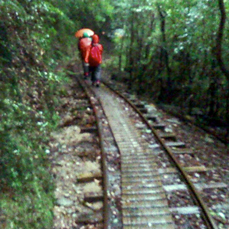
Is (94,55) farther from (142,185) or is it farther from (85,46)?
(142,185)

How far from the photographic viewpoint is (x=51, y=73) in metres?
5.86

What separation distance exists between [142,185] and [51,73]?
3038 mm

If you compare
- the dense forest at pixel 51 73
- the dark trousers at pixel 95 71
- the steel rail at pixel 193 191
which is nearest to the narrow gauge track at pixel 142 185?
the steel rail at pixel 193 191

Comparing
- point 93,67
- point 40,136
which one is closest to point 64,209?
point 40,136

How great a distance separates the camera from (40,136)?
5578 mm

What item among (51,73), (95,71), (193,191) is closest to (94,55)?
(95,71)

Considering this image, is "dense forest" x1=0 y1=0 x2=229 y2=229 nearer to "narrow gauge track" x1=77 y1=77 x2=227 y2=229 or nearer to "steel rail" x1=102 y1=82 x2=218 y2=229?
"narrow gauge track" x1=77 y1=77 x2=227 y2=229

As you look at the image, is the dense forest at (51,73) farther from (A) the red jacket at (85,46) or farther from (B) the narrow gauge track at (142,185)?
(B) the narrow gauge track at (142,185)

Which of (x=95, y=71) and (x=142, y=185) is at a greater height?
(x=95, y=71)

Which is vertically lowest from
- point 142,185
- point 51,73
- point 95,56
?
point 142,185

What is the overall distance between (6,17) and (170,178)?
438 centimetres

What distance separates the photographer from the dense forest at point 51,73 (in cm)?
390

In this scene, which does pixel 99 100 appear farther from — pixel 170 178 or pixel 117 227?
pixel 117 227

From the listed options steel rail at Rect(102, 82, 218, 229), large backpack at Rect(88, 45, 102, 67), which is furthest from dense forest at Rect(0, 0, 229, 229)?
steel rail at Rect(102, 82, 218, 229)
